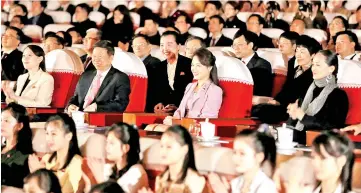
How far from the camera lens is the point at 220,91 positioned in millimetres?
4953

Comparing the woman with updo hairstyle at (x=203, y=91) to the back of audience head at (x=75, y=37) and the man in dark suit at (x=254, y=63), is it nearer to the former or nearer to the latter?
the man in dark suit at (x=254, y=63)

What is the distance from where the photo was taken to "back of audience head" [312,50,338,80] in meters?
4.27

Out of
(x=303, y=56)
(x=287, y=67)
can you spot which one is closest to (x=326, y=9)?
(x=287, y=67)

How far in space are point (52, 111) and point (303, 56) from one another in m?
1.40

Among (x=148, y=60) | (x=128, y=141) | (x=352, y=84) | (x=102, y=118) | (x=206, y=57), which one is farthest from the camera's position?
(x=148, y=60)

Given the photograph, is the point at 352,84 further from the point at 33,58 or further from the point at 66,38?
the point at 66,38

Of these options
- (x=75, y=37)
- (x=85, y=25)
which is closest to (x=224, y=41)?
(x=75, y=37)

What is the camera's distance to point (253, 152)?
3318 millimetres

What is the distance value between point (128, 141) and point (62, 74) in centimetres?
220

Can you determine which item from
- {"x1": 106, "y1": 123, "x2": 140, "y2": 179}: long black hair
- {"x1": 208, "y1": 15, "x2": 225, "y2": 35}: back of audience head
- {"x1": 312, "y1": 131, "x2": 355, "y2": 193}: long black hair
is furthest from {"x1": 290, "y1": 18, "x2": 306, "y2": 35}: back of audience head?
{"x1": 312, "y1": 131, "x2": 355, "y2": 193}: long black hair

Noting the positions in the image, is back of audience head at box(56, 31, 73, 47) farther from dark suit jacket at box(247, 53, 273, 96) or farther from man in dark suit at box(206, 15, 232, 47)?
dark suit jacket at box(247, 53, 273, 96)

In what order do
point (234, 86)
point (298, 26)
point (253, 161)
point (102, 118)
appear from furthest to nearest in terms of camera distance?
1. point (298, 26)
2. point (234, 86)
3. point (102, 118)
4. point (253, 161)

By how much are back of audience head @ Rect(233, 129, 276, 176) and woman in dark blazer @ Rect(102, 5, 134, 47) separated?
413cm

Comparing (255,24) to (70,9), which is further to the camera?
(70,9)
